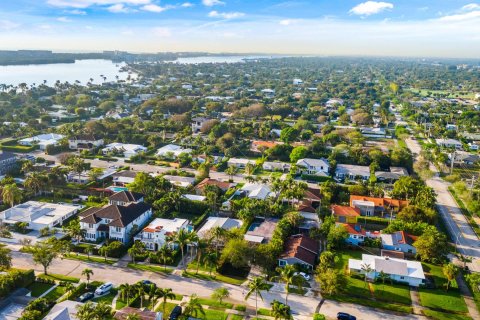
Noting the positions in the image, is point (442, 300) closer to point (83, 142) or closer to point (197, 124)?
point (83, 142)

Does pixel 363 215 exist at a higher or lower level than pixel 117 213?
lower

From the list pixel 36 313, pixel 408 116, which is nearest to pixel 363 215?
pixel 36 313

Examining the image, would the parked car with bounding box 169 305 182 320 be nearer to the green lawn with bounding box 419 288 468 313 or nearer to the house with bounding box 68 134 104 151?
the green lawn with bounding box 419 288 468 313

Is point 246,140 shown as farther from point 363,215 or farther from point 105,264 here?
point 105,264

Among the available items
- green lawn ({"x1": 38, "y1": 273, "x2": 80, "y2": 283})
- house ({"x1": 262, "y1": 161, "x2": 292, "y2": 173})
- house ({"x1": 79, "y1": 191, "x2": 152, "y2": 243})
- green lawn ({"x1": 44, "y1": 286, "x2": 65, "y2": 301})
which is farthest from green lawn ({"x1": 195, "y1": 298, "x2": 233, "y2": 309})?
house ({"x1": 262, "y1": 161, "x2": 292, "y2": 173})

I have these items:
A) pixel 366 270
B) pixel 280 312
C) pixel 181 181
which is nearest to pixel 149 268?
pixel 280 312

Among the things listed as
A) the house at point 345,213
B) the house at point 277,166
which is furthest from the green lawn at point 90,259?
the house at point 277,166
